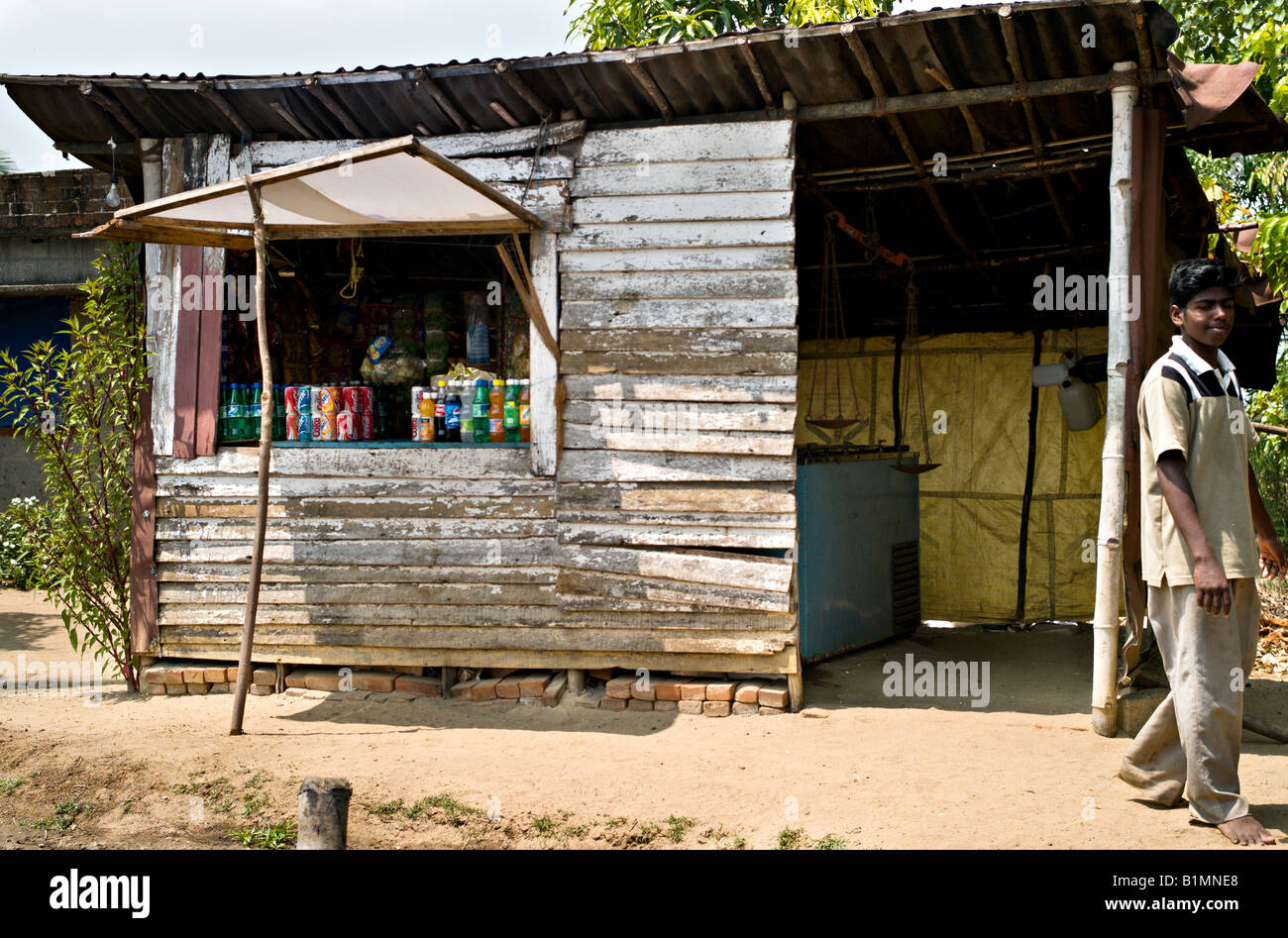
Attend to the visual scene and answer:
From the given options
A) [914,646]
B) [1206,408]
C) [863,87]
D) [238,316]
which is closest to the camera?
[1206,408]

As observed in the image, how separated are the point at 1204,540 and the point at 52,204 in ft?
36.8

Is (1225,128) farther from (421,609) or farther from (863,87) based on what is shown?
(421,609)

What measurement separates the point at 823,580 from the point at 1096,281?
3.86 metres

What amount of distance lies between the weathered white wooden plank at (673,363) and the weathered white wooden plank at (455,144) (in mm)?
1234

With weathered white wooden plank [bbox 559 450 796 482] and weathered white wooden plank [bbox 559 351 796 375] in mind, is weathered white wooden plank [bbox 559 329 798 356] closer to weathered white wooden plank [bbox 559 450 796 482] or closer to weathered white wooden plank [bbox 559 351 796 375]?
weathered white wooden plank [bbox 559 351 796 375]

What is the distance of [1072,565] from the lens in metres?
9.02

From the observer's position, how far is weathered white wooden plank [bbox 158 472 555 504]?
20.1ft

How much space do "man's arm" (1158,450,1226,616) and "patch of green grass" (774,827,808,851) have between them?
5.64 ft

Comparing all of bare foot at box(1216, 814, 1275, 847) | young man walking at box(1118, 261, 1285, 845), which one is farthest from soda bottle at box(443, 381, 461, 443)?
bare foot at box(1216, 814, 1275, 847)

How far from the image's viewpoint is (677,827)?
417cm

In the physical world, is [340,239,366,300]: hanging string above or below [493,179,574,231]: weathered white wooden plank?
below

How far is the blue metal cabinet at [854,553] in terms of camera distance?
6789 mm

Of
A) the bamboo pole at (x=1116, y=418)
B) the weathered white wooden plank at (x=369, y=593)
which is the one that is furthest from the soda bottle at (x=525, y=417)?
the bamboo pole at (x=1116, y=418)

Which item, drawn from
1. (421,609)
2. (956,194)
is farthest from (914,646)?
(421,609)
